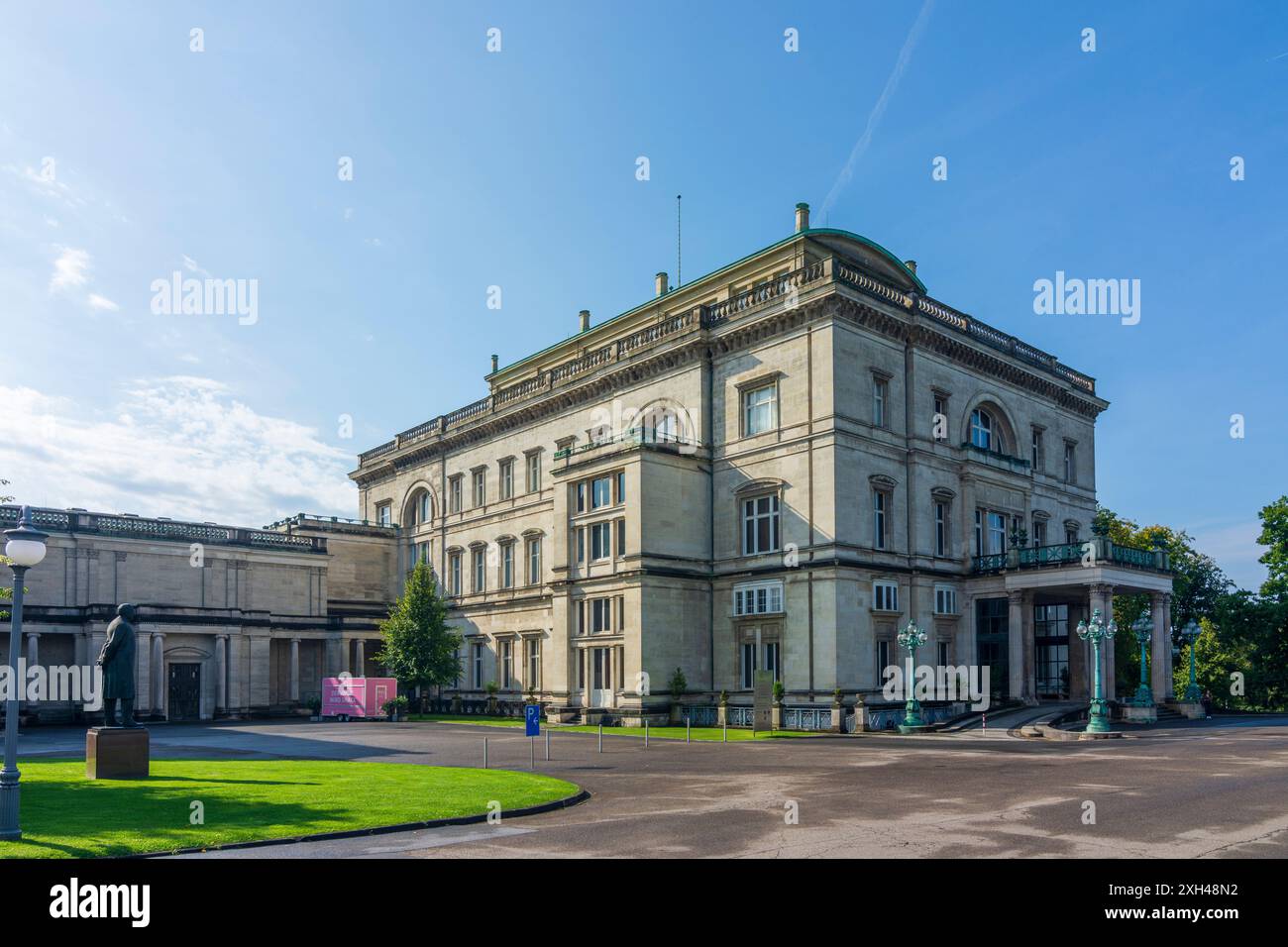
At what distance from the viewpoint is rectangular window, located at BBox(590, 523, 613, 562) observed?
49719 millimetres

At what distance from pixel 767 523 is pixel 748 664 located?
6.43 metres

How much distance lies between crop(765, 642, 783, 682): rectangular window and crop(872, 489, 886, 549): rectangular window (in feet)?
20.6

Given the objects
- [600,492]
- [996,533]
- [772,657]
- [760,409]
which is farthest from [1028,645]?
[600,492]

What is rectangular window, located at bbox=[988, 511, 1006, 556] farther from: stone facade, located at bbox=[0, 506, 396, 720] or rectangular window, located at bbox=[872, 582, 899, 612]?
stone facade, located at bbox=[0, 506, 396, 720]

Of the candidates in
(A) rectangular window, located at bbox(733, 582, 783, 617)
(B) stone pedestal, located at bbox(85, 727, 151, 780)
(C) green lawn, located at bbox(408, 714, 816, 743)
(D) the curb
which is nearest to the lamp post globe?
(D) the curb

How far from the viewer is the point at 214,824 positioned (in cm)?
1546

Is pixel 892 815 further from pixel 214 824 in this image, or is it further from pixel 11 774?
pixel 11 774

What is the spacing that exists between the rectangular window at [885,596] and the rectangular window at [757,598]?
13.1 ft

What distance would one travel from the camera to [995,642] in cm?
4922

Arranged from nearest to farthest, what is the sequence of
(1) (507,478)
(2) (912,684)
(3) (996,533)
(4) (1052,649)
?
(2) (912,684) → (3) (996,533) → (4) (1052,649) → (1) (507,478)

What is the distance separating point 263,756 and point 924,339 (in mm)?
33133

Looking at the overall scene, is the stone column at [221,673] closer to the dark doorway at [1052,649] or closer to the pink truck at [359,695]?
the pink truck at [359,695]

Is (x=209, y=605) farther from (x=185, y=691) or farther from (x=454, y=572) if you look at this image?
(x=454, y=572)
